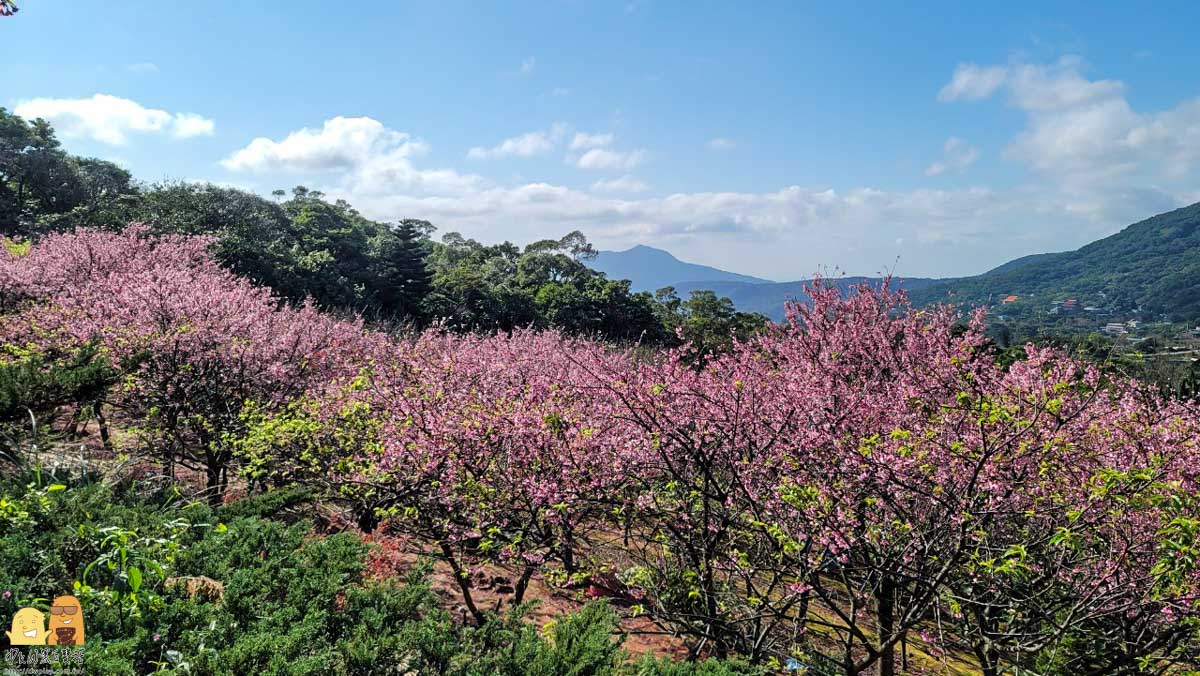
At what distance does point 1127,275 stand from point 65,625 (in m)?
189

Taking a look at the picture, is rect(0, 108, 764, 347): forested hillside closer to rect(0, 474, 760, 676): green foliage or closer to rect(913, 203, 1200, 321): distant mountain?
rect(0, 474, 760, 676): green foliage

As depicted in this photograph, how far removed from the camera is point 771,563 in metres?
4.66

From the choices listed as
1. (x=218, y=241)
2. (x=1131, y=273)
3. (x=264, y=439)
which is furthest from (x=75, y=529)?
(x=1131, y=273)

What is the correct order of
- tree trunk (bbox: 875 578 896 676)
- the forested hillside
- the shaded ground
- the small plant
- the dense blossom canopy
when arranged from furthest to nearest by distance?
the forested hillside
the shaded ground
tree trunk (bbox: 875 578 896 676)
the dense blossom canopy
the small plant

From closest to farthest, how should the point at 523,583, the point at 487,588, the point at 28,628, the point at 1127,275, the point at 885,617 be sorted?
the point at 28,628 → the point at 885,617 → the point at 523,583 → the point at 487,588 → the point at 1127,275

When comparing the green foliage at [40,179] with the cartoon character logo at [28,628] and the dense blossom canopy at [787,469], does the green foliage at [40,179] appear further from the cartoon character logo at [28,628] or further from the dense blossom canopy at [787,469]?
the cartoon character logo at [28,628]

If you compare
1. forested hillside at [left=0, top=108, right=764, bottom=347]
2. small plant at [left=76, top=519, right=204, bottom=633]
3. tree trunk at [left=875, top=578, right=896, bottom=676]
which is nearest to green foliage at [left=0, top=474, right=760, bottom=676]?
small plant at [left=76, top=519, right=204, bottom=633]

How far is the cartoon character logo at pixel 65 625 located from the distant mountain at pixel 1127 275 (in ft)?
381

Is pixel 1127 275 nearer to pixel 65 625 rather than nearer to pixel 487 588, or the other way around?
pixel 487 588

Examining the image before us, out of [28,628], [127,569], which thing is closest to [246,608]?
[127,569]

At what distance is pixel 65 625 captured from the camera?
8.83 ft

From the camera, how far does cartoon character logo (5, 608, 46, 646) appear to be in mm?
2584

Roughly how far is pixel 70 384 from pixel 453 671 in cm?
490

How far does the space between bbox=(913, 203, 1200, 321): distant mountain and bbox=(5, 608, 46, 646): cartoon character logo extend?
116173mm
